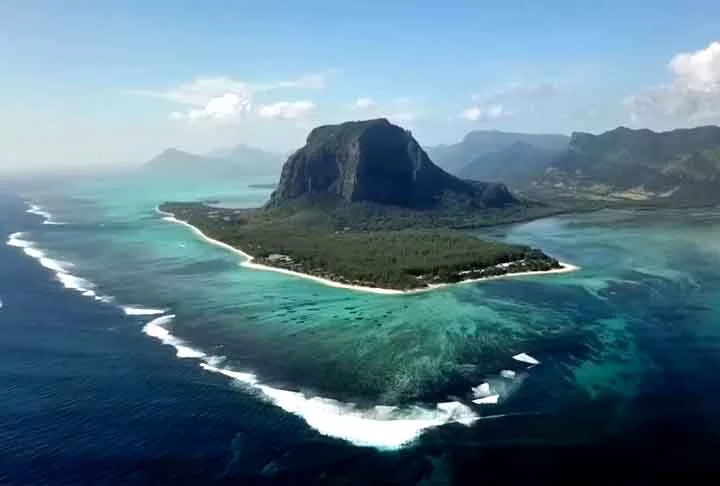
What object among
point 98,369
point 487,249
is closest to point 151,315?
point 98,369

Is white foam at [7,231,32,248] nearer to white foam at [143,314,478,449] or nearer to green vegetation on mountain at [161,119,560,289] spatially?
green vegetation on mountain at [161,119,560,289]

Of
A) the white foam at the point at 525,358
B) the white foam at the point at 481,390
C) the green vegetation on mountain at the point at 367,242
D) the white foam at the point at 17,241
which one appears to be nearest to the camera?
the white foam at the point at 481,390

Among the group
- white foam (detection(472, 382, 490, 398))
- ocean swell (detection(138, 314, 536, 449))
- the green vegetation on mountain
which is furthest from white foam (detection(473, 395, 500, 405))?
the green vegetation on mountain

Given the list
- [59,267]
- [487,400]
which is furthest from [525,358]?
[59,267]

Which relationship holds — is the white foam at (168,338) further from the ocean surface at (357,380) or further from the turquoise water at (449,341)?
the ocean surface at (357,380)

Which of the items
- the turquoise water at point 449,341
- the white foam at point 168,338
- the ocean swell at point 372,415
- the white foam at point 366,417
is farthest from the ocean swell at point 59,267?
the white foam at point 366,417

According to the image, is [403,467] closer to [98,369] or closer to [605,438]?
[605,438]

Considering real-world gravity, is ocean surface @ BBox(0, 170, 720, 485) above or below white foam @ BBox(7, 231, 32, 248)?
below
